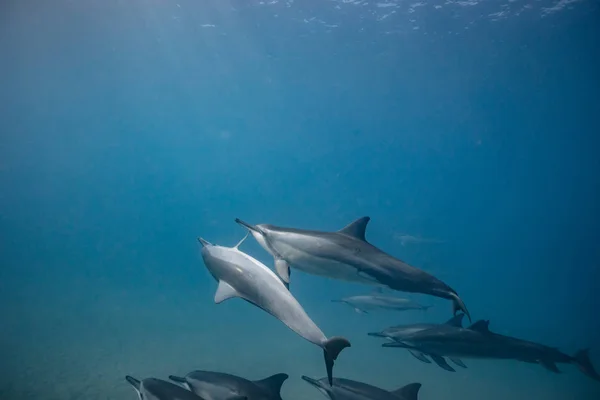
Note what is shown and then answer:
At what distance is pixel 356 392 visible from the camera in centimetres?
435

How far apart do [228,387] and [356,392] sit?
4.90ft

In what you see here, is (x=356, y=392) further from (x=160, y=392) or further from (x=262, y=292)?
(x=160, y=392)

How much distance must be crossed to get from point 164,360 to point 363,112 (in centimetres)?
3518

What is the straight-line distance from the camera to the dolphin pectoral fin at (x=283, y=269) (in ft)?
13.7

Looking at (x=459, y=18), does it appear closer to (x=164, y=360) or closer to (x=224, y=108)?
(x=164, y=360)

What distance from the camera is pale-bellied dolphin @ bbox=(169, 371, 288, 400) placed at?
149 inches

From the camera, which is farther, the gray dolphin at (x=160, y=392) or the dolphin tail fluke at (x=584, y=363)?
the dolphin tail fluke at (x=584, y=363)

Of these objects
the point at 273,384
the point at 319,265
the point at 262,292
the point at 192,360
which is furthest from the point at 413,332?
the point at 192,360

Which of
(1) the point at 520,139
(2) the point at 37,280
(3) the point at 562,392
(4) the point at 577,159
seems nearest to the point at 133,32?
(2) the point at 37,280

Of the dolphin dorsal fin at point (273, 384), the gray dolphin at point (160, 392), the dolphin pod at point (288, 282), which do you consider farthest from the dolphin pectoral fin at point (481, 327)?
the gray dolphin at point (160, 392)

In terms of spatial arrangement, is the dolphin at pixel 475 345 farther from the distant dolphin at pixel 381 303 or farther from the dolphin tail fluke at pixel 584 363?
the distant dolphin at pixel 381 303

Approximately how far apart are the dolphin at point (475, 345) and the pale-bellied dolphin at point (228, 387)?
2467mm

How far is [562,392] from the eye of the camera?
47.6ft

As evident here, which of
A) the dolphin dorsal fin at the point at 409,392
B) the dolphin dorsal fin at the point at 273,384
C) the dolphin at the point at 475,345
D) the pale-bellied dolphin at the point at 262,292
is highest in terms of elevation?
the pale-bellied dolphin at the point at 262,292
